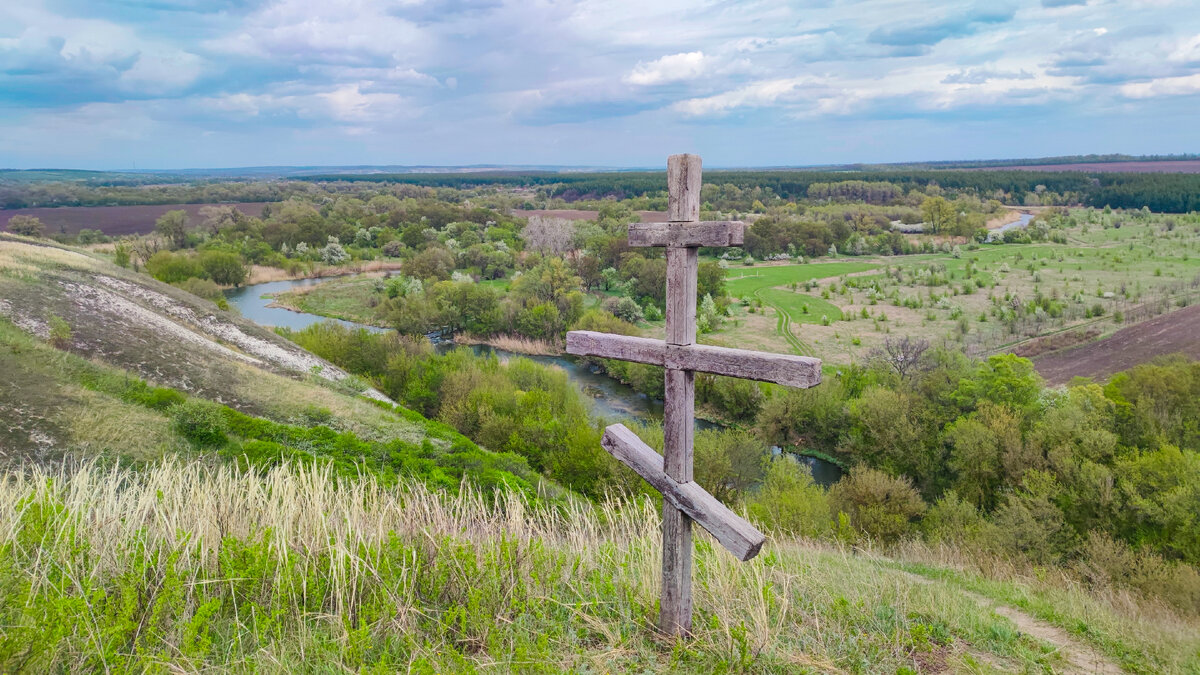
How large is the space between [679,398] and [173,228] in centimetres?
8832

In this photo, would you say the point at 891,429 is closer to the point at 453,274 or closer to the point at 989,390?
the point at 989,390

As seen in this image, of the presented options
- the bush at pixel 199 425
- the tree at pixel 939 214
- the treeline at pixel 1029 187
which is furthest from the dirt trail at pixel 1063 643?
the treeline at pixel 1029 187

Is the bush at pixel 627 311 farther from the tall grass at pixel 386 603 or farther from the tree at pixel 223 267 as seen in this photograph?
the tall grass at pixel 386 603

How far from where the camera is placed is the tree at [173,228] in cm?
7534

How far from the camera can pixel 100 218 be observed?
3376 inches

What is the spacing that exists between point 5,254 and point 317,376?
14.3 meters

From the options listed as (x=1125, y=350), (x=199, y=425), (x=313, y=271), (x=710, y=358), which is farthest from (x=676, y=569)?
(x=313, y=271)

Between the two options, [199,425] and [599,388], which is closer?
[199,425]

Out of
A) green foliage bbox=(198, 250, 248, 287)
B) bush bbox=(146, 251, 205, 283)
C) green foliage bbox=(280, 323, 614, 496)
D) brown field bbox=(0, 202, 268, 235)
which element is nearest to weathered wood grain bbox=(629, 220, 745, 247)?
green foliage bbox=(280, 323, 614, 496)

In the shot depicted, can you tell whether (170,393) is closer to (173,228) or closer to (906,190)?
(173,228)

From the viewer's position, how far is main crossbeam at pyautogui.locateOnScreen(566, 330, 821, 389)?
415cm

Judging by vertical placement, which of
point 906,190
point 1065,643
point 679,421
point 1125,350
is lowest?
point 1125,350

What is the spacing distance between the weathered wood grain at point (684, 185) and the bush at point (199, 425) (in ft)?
43.8

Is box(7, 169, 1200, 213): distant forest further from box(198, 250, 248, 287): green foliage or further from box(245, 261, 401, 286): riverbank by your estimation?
box(198, 250, 248, 287): green foliage
